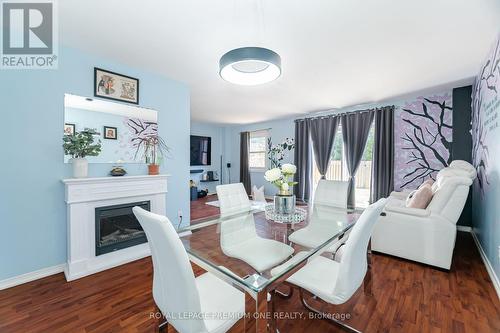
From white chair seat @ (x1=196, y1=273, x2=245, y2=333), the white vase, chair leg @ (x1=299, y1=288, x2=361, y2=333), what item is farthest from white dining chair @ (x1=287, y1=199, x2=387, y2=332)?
the white vase

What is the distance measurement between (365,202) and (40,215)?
5300 millimetres

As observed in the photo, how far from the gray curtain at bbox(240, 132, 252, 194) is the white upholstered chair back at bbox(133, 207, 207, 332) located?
19.3 feet

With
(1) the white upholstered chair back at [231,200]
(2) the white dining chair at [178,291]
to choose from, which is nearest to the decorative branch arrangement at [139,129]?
(1) the white upholstered chair back at [231,200]

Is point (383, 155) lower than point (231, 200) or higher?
higher

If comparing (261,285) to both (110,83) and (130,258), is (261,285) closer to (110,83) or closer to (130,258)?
(130,258)

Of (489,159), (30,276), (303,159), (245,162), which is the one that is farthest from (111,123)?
(245,162)

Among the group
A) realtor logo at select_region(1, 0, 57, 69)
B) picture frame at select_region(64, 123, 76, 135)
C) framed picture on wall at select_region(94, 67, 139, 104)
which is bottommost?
picture frame at select_region(64, 123, 76, 135)

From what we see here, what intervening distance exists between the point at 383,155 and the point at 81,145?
192 inches

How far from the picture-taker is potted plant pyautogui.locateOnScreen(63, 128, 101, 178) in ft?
7.15

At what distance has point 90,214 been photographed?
229 centimetres

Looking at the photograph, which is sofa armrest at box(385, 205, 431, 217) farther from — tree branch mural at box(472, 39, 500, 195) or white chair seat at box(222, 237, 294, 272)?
white chair seat at box(222, 237, 294, 272)

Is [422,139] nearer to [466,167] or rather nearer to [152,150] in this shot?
[466,167]

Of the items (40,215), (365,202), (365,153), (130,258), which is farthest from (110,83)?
(365,202)

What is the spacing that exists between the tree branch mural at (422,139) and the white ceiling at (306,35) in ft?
2.26
